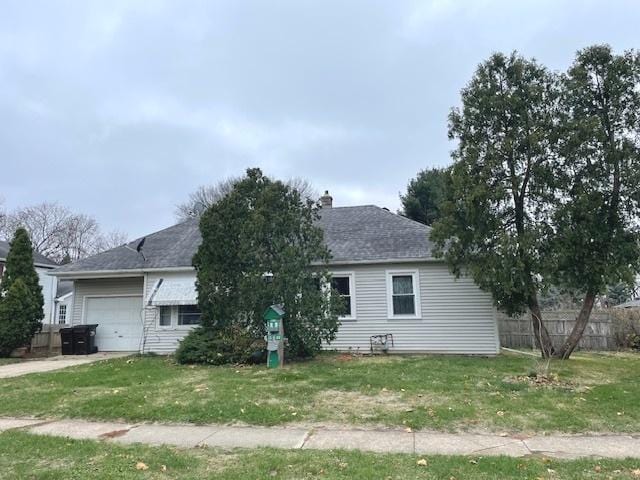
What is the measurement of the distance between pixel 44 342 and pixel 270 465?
15287 mm

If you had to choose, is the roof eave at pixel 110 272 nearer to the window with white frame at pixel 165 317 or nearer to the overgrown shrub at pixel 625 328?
the window with white frame at pixel 165 317

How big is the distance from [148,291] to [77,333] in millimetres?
2723

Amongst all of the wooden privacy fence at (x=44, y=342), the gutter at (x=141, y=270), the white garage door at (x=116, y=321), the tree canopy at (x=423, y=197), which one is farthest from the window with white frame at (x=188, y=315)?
the tree canopy at (x=423, y=197)

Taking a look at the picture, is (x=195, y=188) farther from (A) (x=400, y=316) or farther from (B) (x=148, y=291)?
(A) (x=400, y=316)

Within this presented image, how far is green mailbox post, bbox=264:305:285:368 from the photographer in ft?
37.2

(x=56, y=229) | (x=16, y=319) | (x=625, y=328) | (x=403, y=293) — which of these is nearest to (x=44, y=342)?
(x=16, y=319)

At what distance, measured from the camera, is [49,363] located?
13.3m

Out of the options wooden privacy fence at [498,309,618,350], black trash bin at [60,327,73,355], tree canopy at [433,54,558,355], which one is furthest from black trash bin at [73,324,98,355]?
wooden privacy fence at [498,309,618,350]

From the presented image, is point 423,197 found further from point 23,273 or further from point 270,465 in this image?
point 270,465

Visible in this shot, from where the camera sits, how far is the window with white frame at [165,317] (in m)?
15.4

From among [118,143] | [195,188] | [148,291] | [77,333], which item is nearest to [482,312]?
[148,291]

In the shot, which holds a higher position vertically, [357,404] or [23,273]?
[23,273]

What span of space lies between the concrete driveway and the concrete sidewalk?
19.9 feet

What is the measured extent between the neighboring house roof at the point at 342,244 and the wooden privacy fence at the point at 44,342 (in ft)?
8.17
